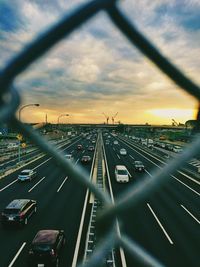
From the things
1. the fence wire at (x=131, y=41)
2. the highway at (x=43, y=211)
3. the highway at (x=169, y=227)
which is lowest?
the highway at (x=43, y=211)


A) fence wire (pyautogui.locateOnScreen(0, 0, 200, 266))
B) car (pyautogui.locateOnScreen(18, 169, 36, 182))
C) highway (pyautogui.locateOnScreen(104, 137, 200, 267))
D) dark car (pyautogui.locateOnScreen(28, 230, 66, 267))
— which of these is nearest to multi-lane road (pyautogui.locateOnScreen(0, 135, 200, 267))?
highway (pyautogui.locateOnScreen(104, 137, 200, 267))

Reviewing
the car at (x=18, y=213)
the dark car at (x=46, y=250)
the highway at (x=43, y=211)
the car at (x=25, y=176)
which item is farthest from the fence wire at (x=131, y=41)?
the car at (x=25, y=176)

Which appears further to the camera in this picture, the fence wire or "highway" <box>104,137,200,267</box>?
"highway" <box>104,137,200,267</box>

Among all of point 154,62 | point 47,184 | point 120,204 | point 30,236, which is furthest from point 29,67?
point 47,184

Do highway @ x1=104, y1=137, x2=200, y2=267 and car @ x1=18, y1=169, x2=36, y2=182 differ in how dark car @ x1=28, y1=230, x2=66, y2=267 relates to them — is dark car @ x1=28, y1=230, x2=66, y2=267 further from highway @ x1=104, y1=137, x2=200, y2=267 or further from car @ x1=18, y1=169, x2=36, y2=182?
car @ x1=18, y1=169, x2=36, y2=182

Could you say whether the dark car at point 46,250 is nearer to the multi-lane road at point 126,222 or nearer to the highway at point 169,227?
the multi-lane road at point 126,222

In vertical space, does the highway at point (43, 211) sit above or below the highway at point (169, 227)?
below

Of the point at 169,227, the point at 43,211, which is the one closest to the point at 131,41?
the point at 169,227

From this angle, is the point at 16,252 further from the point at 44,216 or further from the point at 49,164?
the point at 49,164
